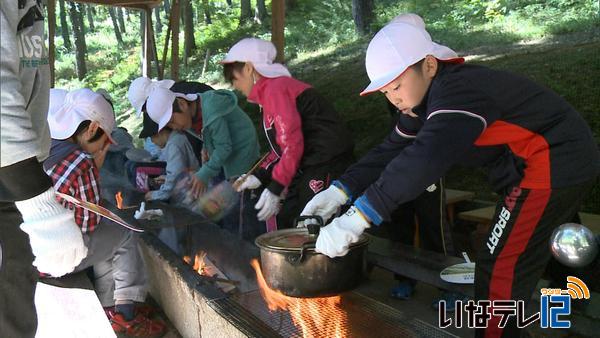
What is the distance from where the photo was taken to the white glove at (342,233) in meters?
2.13

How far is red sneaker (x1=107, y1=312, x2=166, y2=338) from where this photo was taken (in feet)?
12.4

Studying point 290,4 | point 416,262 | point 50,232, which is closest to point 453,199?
point 416,262

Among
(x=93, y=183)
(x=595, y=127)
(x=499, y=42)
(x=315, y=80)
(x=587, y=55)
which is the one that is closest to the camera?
(x=93, y=183)

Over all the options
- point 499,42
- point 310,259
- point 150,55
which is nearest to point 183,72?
point 150,55

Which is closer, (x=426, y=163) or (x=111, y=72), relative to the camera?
(x=426, y=163)

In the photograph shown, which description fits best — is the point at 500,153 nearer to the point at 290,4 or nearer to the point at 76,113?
the point at 76,113

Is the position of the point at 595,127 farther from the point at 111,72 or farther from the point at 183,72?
the point at 111,72

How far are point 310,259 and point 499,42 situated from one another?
8.36m

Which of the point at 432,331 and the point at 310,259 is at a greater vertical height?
the point at 310,259

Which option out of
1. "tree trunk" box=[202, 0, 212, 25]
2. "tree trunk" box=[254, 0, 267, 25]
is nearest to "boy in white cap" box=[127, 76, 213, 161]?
"tree trunk" box=[254, 0, 267, 25]

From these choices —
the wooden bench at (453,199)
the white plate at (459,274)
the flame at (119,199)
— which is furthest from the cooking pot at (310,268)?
the flame at (119,199)

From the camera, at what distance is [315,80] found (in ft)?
36.9

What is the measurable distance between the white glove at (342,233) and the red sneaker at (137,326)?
7.06ft

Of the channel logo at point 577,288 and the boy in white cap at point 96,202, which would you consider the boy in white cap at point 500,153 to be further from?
the boy in white cap at point 96,202
